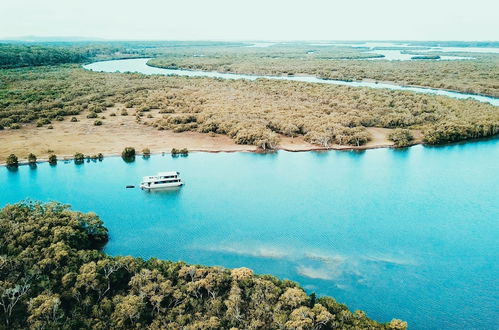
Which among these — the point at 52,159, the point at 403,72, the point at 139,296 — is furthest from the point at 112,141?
the point at 403,72

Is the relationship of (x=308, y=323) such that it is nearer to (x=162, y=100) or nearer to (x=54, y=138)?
(x=54, y=138)

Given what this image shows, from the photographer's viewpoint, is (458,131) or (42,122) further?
(42,122)

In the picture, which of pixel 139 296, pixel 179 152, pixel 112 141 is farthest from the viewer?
pixel 112 141

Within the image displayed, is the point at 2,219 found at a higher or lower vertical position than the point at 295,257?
higher

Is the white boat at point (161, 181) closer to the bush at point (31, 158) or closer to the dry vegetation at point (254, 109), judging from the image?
the dry vegetation at point (254, 109)

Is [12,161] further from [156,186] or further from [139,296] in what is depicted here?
[139,296]

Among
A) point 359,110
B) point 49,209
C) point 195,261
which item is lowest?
point 195,261

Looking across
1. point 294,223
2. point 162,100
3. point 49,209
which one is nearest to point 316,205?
point 294,223
